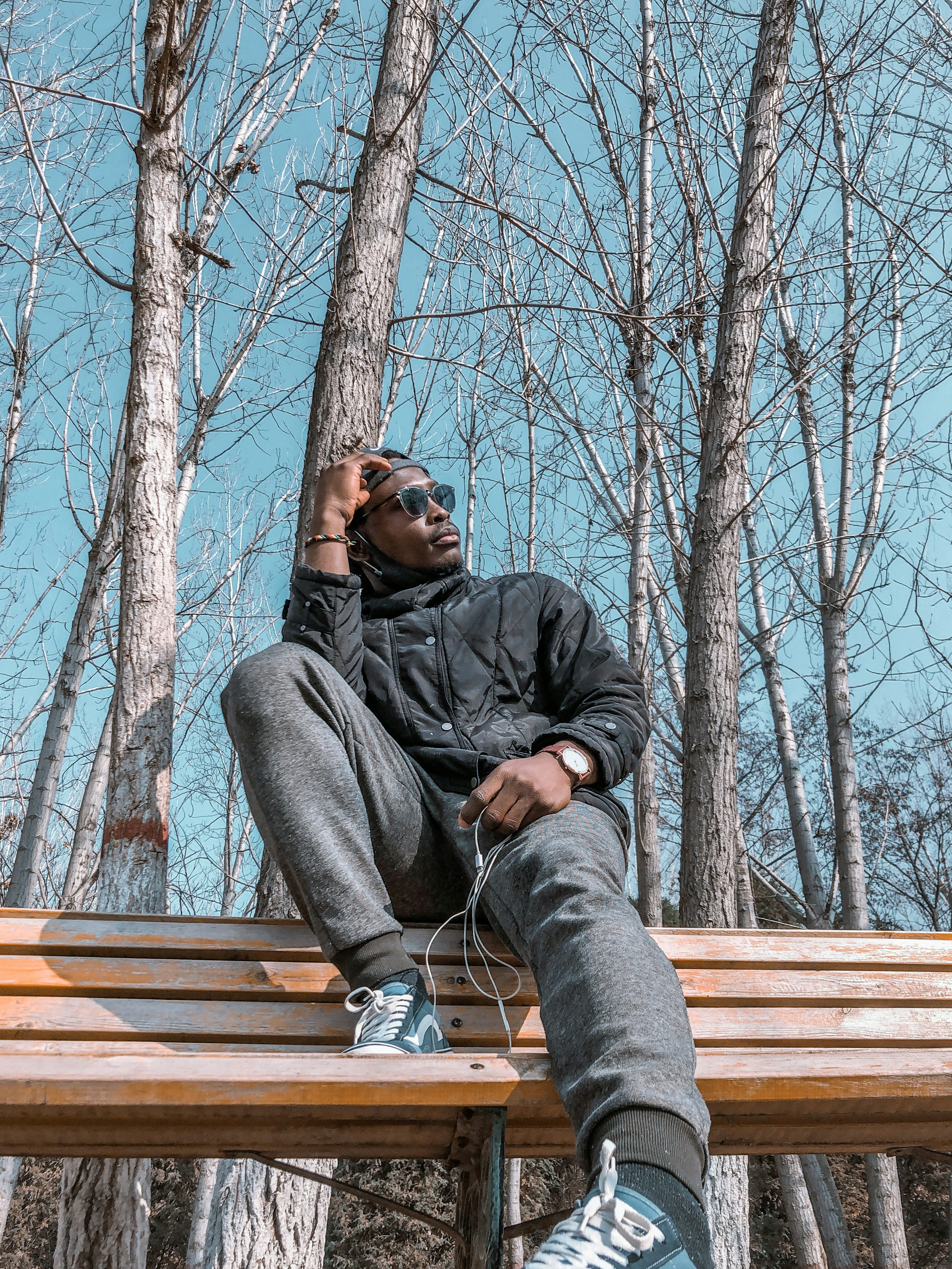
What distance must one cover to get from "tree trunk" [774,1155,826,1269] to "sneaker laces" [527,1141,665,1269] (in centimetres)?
626

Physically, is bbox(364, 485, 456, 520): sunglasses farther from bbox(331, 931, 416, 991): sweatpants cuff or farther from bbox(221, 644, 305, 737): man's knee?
bbox(331, 931, 416, 991): sweatpants cuff

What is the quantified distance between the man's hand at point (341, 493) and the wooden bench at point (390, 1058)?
99 cm

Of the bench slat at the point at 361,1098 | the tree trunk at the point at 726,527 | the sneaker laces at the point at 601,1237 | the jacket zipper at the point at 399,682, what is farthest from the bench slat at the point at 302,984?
the tree trunk at the point at 726,527

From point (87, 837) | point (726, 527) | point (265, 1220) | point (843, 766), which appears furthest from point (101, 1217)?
point (843, 766)

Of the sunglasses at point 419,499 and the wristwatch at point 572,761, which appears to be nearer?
the wristwatch at point 572,761

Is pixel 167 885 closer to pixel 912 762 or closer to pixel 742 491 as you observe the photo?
pixel 742 491

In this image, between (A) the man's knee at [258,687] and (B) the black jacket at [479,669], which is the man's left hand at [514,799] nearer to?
(B) the black jacket at [479,669]

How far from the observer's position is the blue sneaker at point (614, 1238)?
3.76ft

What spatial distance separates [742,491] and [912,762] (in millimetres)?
12834

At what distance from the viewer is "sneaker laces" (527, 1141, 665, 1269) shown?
1.14 metres

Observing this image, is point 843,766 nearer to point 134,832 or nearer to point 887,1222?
point 887,1222

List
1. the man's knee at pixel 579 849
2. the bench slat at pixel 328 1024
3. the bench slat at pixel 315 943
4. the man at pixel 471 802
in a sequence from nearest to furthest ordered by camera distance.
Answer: the man at pixel 471 802, the man's knee at pixel 579 849, the bench slat at pixel 328 1024, the bench slat at pixel 315 943

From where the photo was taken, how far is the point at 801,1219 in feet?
21.7

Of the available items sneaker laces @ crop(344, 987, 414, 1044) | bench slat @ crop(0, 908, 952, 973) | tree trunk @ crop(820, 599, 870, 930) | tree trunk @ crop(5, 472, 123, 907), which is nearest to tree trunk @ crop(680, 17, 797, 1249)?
bench slat @ crop(0, 908, 952, 973)
